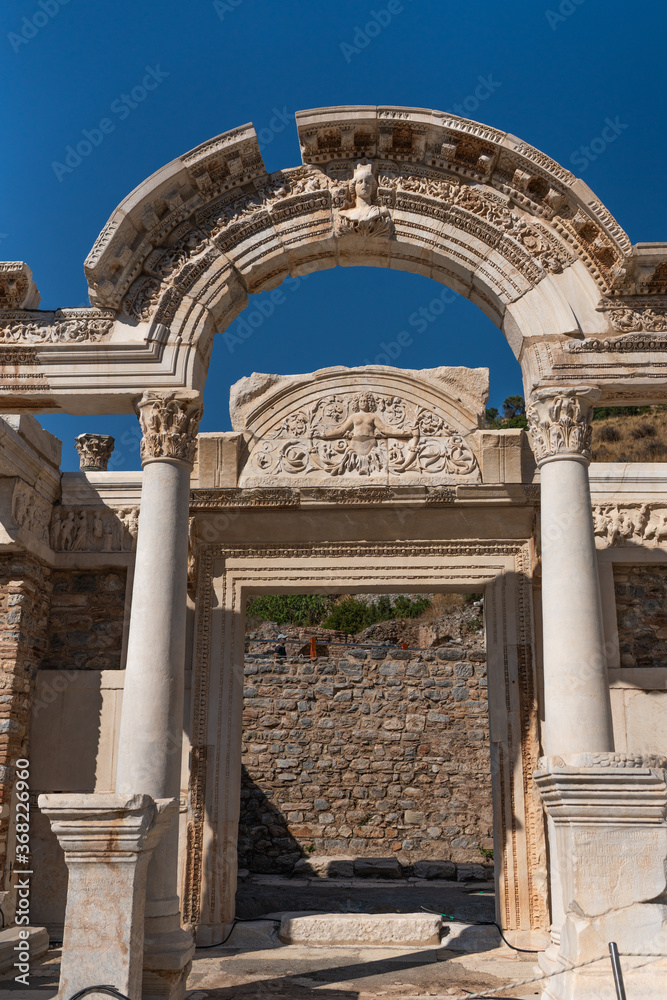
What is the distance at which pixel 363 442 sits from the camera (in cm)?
970

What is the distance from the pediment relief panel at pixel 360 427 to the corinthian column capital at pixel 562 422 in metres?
2.60

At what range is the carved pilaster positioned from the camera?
12.9 m

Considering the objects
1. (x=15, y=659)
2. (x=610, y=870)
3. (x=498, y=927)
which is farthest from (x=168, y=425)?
(x=498, y=927)

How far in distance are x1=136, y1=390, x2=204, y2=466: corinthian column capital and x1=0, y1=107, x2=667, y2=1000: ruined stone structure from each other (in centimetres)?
3

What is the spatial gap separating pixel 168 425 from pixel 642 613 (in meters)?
5.46

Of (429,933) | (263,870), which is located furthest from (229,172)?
(263,870)

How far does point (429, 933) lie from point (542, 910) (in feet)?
3.86

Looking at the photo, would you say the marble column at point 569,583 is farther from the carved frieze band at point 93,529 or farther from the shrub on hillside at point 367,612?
the shrub on hillside at point 367,612

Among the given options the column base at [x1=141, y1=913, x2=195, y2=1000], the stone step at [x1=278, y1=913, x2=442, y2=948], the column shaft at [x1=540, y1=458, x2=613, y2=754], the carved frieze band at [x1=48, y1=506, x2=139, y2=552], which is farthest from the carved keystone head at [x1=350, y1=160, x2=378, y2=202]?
the stone step at [x1=278, y1=913, x2=442, y2=948]

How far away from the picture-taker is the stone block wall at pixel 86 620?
9.05 m

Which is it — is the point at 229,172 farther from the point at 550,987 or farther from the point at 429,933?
the point at 429,933

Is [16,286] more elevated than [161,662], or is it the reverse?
[16,286]

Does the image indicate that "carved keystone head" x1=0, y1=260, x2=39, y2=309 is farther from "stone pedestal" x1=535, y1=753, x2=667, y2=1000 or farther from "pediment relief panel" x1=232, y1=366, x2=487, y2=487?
"stone pedestal" x1=535, y1=753, x2=667, y2=1000

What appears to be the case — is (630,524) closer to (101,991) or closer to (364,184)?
(364,184)
